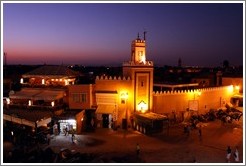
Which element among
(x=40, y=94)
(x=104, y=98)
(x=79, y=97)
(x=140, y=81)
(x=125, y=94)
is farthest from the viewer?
(x=140, y=81)

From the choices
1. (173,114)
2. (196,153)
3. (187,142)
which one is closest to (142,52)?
(173,114)

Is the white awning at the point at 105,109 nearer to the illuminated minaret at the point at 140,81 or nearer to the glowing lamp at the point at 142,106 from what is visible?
the illuminated minaret at the point at 140,81

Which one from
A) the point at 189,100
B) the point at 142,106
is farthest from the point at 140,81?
the point at 189,100

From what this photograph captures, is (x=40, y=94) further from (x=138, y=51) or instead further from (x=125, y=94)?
(x=138, y=51)

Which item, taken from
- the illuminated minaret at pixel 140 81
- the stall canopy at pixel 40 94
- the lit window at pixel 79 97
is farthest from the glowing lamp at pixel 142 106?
the stall canopy at pixel 40 94

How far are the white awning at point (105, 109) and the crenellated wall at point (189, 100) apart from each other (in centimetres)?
352

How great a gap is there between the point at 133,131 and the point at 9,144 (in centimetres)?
836

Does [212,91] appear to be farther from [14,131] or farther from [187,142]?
[14,131]

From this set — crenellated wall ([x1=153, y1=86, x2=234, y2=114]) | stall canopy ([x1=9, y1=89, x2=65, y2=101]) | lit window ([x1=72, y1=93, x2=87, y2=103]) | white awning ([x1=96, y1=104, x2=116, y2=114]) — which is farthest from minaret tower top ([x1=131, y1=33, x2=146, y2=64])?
stall canopy ([x1=9, y1=89, x2=65, y2=101])

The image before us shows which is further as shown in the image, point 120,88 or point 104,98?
point 120,88

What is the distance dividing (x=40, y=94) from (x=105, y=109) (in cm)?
462

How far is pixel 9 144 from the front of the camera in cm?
2103

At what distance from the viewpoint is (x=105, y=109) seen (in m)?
26.7

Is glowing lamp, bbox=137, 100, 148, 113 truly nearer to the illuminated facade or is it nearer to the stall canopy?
the illuminated facade
